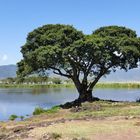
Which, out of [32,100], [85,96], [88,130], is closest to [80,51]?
[85,96]

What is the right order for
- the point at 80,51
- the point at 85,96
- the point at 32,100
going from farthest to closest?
the point at 32,100
the point at 85,96
the point at 80,51

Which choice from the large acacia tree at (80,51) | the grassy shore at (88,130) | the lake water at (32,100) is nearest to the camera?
the grassy shore at (88,130)

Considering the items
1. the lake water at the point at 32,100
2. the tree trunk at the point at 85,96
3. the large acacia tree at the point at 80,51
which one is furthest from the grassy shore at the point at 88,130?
the lake water at the point at 32,100

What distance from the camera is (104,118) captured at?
28.7 meters

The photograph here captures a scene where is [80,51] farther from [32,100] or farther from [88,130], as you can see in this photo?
[32,100]

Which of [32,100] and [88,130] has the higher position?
[32,100]

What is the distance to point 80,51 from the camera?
43.9m

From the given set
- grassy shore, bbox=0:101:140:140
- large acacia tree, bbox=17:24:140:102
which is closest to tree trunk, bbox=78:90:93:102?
large acacia tree, bbox=17:24:140:102

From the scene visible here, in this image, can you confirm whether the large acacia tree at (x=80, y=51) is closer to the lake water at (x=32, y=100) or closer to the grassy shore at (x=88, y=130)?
the lake water at (x=32, y=100)

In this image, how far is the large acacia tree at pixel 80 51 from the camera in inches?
1702

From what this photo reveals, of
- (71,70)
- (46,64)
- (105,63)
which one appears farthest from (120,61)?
(46,64)

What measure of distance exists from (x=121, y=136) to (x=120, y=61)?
2676 cm

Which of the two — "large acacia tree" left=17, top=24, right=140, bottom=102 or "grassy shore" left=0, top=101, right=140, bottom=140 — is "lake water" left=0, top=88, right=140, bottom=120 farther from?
"grassy shore" left=0, top=101, right=140, bottom=140

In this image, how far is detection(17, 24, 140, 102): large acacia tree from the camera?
142 feet
